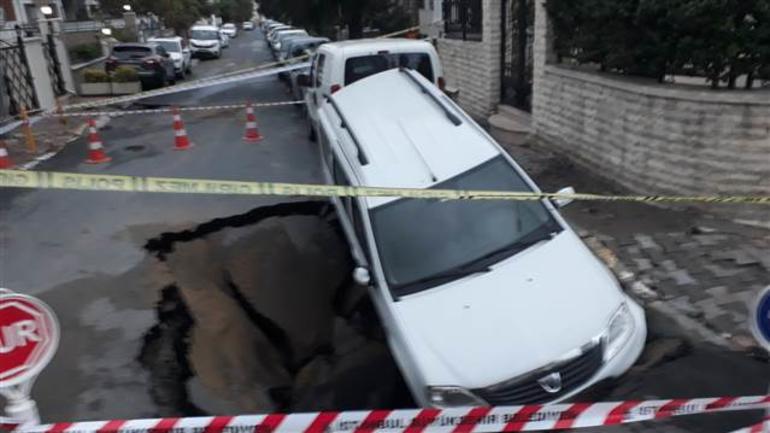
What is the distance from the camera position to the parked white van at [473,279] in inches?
160

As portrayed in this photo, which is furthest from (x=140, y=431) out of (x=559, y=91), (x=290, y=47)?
(x=290, y=47)

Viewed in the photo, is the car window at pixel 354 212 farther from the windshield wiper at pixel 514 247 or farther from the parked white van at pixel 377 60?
the parked white van at pixel 377 60

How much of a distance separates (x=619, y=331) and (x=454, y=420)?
4.69ft

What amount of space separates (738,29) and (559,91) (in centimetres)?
358

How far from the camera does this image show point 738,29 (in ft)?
23.2

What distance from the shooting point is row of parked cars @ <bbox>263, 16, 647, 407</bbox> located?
13.4 ft

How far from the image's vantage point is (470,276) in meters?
4.66

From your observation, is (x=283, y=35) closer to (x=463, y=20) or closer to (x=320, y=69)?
(x=463, y=20)

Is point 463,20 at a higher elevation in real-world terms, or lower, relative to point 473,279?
higher

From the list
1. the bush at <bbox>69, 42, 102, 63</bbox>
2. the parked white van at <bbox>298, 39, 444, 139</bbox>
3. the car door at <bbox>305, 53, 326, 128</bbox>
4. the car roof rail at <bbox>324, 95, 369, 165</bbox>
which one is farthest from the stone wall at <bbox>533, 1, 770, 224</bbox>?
the bush at <bbox>69, 42, 102, 63</bbox>

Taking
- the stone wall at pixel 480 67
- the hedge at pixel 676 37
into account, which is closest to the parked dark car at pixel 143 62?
the stone wall at pixel 480 67

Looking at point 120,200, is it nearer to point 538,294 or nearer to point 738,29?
point 538,294

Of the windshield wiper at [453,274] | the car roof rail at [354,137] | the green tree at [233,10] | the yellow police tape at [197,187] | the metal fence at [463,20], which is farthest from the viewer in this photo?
the green tree at [233,10]

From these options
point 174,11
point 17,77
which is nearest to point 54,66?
point 17,77
